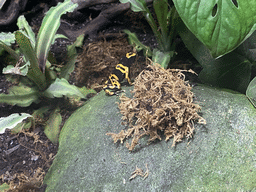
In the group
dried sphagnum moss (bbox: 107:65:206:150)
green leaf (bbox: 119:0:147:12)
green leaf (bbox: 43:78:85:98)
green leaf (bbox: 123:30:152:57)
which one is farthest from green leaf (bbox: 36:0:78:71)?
dried sphagnum moss (bbox: 107:65:206:150)

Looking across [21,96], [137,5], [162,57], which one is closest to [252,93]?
[162,57]

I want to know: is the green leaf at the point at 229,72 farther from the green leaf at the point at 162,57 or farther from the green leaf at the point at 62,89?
the green leaf at the point at 62,89

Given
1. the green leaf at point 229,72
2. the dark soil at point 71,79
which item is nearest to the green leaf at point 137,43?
the dark soil at point 71,79

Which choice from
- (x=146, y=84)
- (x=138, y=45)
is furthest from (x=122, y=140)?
(x=138, y=45)

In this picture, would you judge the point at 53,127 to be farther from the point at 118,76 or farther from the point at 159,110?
the point at 159,110

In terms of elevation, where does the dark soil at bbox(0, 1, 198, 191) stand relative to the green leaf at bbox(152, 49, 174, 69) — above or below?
below

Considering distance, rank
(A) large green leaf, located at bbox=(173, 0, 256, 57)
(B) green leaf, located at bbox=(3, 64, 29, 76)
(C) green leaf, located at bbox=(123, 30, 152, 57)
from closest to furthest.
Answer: (A) large green leaf, located at bbox=(173, 0, 256, 57) → (B) green leaf, located at bbox=(3, 64, 29, 76) → (C) green leaf, located at bbox=(123, 30, 152, 57)

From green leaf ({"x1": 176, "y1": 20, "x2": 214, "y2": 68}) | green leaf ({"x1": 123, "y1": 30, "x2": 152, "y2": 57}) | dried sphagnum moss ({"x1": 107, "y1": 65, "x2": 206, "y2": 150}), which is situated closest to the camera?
dried sphagnum moss ({"x1": 107, "y1": 65, "x2": 206, "y2": 150})

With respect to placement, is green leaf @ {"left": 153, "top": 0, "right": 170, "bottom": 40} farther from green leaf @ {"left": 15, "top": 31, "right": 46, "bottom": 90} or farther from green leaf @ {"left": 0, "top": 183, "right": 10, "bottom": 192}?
green leaf @ {"left": 0, "top": 183, "right": 10, "bottom": 192}
